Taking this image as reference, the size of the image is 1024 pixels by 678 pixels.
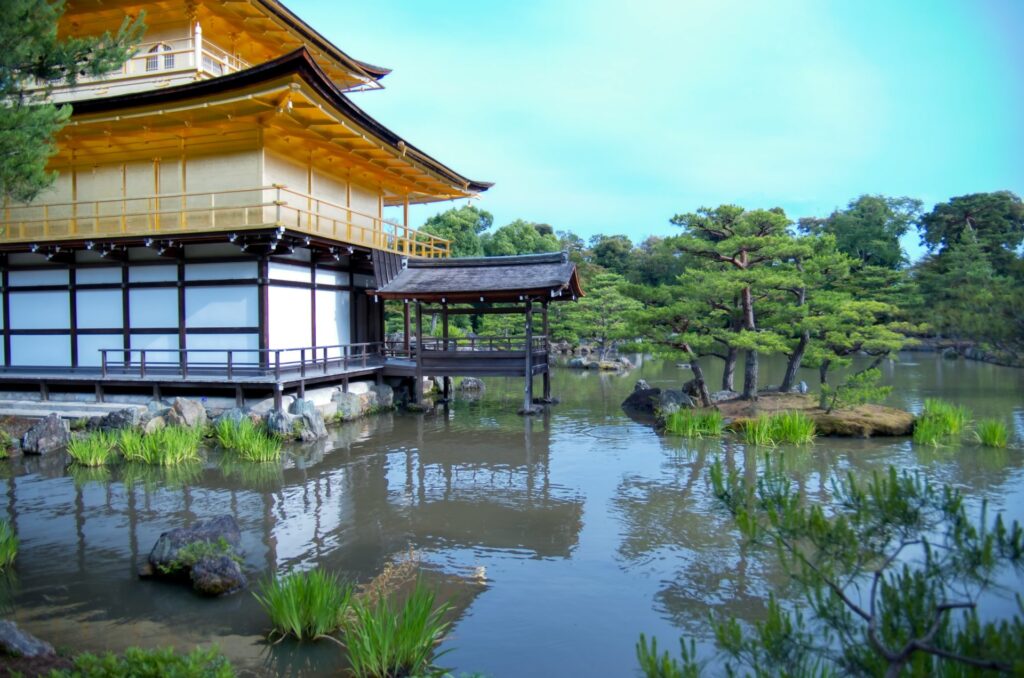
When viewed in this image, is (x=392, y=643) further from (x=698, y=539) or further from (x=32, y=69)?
(x=32, y=69)

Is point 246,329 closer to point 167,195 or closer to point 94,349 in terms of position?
point 167,195

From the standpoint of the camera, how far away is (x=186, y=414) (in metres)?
13.5

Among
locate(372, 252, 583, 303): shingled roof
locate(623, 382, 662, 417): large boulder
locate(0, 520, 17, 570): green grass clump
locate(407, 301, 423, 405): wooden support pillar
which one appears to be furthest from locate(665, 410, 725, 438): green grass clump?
locate(0, 520, 17, 570): green grass clump

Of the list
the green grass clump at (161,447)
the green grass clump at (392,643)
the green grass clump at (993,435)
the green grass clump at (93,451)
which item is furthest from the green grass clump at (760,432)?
the green grass clump at (93,451)

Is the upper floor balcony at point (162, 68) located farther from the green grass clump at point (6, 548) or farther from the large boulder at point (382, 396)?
the green grass clump at point (6, 548)

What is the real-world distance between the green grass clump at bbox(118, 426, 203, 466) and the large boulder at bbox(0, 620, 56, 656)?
7.27 metres

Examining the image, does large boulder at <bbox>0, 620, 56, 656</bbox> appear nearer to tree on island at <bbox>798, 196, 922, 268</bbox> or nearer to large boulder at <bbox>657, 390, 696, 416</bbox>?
large boulder at <bbox>657, 390, 696, 416</bbox>

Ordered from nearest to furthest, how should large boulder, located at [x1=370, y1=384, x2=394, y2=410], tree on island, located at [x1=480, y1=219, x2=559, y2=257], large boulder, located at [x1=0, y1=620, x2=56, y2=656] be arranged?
large boulder, located at [x1=0, y1=620, x2=56, y2=656]
large boulder, located at [x1=370, y1=384, x2=394, y2=410]
tree on island, located at [x1=480, y1=219, x2=559, y2=257]

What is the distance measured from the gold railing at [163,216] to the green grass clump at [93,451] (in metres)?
5.30

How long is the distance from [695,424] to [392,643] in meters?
10.2

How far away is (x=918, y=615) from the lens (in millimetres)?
3098

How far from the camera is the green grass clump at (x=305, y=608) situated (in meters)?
5.43

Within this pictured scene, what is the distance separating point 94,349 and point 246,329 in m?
4.76

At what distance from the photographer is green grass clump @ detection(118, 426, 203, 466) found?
11672 millimetres
